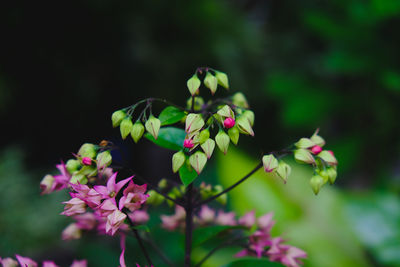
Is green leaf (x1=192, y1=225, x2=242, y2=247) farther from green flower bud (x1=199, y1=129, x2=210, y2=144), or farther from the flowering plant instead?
green flower bud (x1=199, y1=129, x2=210, y2=144)

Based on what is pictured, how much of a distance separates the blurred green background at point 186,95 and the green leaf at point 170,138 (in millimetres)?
882

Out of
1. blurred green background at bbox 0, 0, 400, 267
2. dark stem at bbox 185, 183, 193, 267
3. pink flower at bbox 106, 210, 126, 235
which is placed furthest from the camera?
blurred green background at bbox 0, 0, 400, 267

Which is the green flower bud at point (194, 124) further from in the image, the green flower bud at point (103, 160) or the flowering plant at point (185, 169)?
the green flower bud at point (103, 160)

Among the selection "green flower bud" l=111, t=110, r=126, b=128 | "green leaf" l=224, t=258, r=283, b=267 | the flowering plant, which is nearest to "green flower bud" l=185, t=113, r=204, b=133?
the flowering plant

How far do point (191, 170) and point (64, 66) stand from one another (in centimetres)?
175

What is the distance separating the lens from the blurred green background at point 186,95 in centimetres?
154

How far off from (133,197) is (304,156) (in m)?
0.22

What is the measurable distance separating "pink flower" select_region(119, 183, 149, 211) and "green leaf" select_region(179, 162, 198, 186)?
48mm

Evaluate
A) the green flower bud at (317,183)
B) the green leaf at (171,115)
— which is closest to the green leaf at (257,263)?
the green flower bud at (317,183)

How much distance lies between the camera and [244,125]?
0.44 metres

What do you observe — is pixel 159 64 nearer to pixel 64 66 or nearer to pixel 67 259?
pixel 64 66

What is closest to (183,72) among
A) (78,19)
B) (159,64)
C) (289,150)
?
(159,64)

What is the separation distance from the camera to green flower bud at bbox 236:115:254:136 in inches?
17.2

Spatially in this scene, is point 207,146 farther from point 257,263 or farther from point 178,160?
point 257,263
